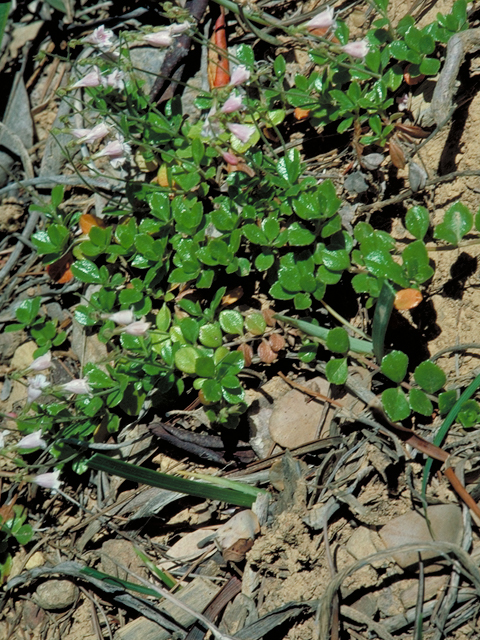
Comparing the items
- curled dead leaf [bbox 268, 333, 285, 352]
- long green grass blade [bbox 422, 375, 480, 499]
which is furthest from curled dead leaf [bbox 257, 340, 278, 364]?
long green grass blade [bbox 422, 375, 480, 499]

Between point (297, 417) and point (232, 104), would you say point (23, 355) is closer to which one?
point (297, 417)

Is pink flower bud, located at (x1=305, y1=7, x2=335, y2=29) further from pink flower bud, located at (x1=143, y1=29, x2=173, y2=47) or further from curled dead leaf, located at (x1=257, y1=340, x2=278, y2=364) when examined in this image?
curled dead leaf, located at (x1=257, y1=340, x2=278, y2=364)

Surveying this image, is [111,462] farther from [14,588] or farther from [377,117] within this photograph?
[377,117]

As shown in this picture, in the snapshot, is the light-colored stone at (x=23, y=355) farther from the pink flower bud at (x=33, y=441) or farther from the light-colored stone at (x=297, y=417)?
the light-colored stone at (x=297, y=417)

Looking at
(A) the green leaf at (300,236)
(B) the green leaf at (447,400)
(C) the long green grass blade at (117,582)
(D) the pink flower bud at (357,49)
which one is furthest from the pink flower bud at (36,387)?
(D) the pink flower bud at (357,49)

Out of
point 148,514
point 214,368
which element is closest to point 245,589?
point 148,514

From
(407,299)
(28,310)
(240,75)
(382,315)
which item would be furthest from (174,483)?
(240,75)
